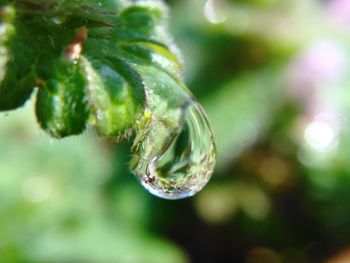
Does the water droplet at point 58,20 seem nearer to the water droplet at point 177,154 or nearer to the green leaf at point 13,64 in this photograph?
the green leaf at point 13,64

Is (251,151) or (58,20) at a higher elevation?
(58,20)

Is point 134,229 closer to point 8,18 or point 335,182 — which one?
point 335,182

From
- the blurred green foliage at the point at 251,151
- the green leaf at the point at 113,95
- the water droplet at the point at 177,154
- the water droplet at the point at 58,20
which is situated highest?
the water droplet at the point at 58,20

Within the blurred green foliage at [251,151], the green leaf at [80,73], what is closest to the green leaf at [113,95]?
the green leaf at [80,73]

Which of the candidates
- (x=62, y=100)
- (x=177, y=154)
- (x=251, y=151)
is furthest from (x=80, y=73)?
(x=251, y=151)

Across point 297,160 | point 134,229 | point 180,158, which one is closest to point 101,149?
point 134,229

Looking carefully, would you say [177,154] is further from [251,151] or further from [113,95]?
[251,151]
